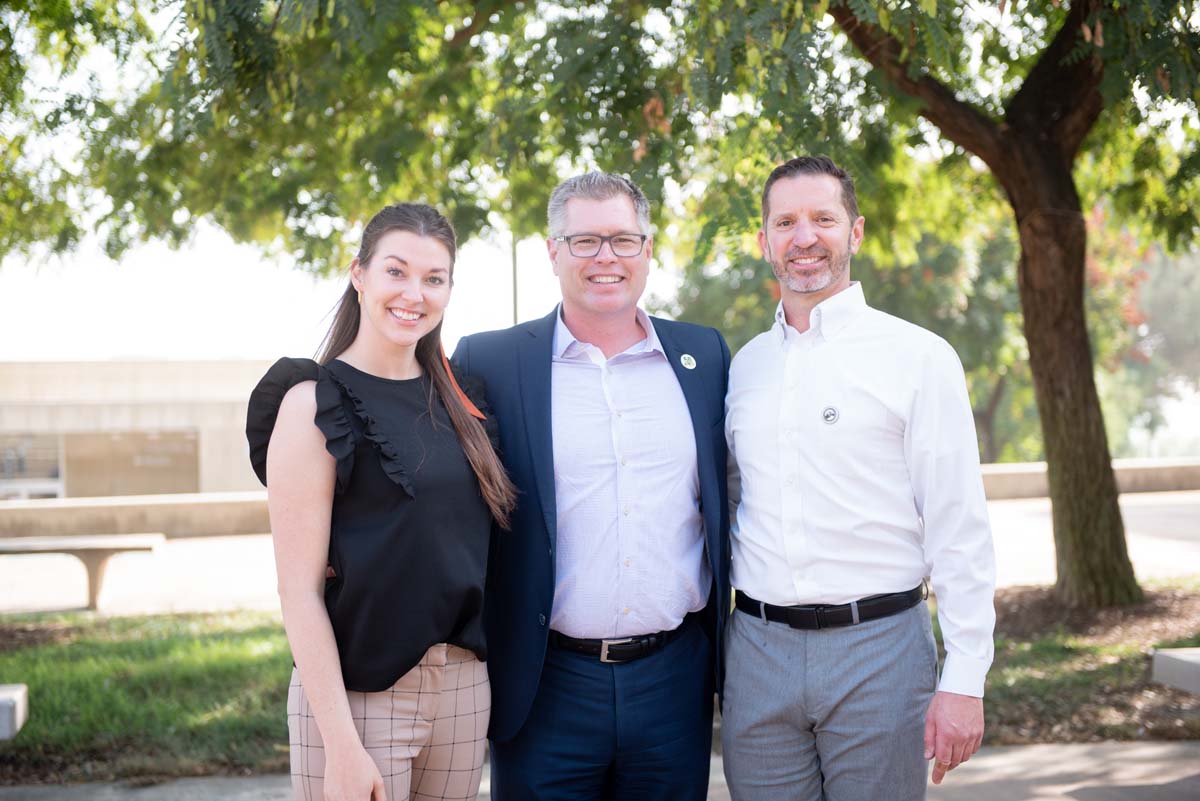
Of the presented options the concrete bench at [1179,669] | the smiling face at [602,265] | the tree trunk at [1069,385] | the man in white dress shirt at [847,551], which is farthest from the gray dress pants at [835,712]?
the tree trunk at [1069,385]

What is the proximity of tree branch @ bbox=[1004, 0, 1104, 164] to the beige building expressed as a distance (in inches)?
800

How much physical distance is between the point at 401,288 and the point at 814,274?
121 centimetres

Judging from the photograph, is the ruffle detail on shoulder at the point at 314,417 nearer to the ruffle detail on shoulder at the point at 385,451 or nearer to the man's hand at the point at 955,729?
the ruffle detail on shoulder at the point at 385,451

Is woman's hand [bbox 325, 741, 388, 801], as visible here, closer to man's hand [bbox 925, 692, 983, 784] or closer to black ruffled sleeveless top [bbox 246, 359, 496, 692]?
black ruffled sleeveless top [bbox 246, 359, 496, 692]

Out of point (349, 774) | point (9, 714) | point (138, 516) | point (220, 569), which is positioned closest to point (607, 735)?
point (349, 774)

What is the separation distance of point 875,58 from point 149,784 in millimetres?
5696

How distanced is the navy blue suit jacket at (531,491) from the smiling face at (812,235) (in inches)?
18.1

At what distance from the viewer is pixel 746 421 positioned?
3.20 m

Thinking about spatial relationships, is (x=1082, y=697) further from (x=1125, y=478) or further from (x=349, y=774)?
(x=1125, y=478)

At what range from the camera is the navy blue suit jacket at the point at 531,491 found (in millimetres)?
3086

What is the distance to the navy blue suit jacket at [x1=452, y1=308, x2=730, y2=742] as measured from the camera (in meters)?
3.09

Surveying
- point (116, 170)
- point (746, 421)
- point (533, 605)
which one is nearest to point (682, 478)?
point (746, 421)

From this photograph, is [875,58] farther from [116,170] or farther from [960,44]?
[116,170]

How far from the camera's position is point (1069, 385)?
8.30m
